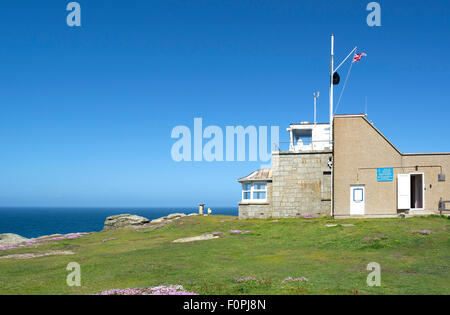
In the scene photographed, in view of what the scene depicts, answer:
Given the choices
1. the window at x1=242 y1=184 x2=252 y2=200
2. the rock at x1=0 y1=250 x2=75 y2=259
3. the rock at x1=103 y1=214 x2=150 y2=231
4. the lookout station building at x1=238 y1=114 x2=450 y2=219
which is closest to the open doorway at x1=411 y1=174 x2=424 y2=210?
the lookout station building at x1=238 y1=114 x2=450 y2=219

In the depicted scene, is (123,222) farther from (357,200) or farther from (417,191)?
(417,191)

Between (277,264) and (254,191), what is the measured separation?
25.0 meters

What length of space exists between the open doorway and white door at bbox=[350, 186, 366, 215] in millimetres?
5271

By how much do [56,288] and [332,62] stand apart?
3644 centimetres

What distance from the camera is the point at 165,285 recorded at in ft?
44.4

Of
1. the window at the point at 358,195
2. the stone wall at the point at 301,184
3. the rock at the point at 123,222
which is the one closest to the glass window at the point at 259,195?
the stone wall at the point at 301,184

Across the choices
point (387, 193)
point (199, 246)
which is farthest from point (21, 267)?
point (387, 193)

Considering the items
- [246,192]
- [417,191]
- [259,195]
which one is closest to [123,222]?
[246,192]

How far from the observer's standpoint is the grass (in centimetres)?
1317

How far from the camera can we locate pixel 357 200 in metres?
36.6

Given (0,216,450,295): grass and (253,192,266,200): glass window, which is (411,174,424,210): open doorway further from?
(253,192,266,200): glass window

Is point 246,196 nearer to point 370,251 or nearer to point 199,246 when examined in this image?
point 199,246

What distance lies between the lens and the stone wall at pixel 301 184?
130 feet

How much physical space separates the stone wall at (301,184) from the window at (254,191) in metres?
1.55
